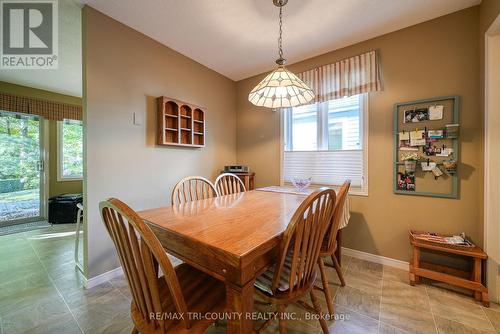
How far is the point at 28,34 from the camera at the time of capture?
6.88 ft

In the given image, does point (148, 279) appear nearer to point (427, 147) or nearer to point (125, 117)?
point (125, 117)

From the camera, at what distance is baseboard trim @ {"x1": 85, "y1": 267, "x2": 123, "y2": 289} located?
175 centimetres

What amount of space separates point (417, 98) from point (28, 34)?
3992 millimetres

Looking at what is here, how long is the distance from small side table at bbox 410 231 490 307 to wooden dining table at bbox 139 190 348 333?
1332 mm

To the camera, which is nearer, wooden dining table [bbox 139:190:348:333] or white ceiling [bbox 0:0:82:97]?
wooden dining table [bbox 139:190:348:333]

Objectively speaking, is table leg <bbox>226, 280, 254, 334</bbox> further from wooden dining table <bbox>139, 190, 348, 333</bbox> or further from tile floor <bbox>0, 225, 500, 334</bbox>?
tile floor <bbox>0, 225, 500, 334</bbox>

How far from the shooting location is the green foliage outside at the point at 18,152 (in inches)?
131

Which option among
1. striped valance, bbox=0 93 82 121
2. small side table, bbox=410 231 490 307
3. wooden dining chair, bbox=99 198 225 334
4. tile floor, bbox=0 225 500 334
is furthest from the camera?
striped valance, bbox=0 93 82 121

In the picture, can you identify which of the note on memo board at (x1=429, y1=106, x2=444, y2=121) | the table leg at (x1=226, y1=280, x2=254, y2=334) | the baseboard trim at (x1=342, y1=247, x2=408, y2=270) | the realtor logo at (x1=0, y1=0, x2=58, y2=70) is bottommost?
the baseboard trim at (x1=342, y1=247, x2=408, y2=270)

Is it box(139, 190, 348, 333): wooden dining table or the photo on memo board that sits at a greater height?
the photo on memo board

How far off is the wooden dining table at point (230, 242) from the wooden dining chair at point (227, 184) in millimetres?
767

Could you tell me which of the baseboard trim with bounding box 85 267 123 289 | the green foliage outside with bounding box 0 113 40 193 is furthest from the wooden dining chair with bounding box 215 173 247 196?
the green foliage outside with bounding box 0 113 40 193

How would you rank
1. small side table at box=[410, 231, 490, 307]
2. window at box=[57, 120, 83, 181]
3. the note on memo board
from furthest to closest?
window at box=[57, 120, 83, 181] → the note on memo board → small side table at box=[410, 231, 490, 307]

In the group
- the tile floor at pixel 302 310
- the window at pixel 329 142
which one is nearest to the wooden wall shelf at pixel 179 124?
the window at pixel 329 142
